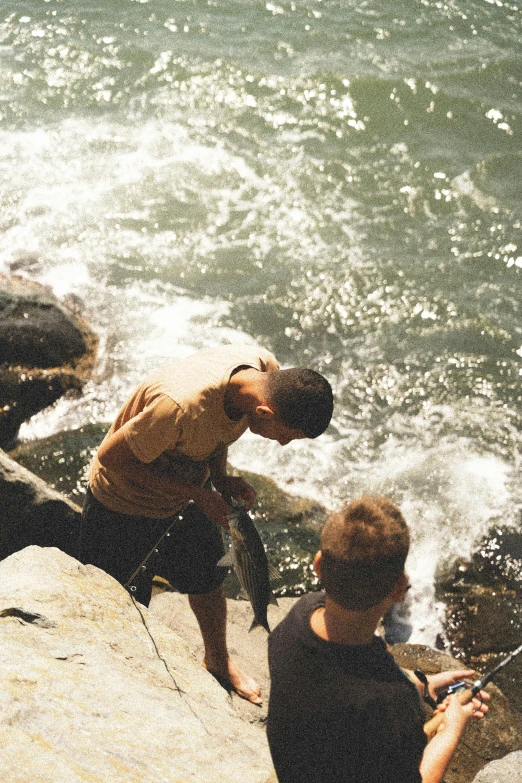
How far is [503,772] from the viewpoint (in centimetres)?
396

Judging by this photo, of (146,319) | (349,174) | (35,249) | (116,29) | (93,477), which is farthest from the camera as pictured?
(116,29)

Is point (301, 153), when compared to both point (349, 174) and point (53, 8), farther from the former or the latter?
point (53, 8)

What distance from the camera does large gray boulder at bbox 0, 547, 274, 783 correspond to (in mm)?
2768

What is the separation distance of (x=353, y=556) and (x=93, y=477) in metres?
1.76

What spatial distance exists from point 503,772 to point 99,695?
7.08 ft

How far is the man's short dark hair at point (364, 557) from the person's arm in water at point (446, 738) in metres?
0.72

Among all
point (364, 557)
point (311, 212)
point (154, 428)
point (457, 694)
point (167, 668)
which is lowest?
point (311, 212)

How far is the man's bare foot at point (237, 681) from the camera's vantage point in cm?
441

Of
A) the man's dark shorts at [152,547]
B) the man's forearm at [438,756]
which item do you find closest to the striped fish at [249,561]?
the man's dark shorts at [152,547]

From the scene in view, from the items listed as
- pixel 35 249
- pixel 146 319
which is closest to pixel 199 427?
pixel 146 319

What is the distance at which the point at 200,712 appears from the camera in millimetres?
3418

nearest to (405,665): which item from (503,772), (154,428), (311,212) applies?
(503,772)

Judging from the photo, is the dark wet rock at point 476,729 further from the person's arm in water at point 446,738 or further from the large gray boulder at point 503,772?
the person's arm in water at point 446,738

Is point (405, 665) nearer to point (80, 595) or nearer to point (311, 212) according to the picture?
point (80, 595)
